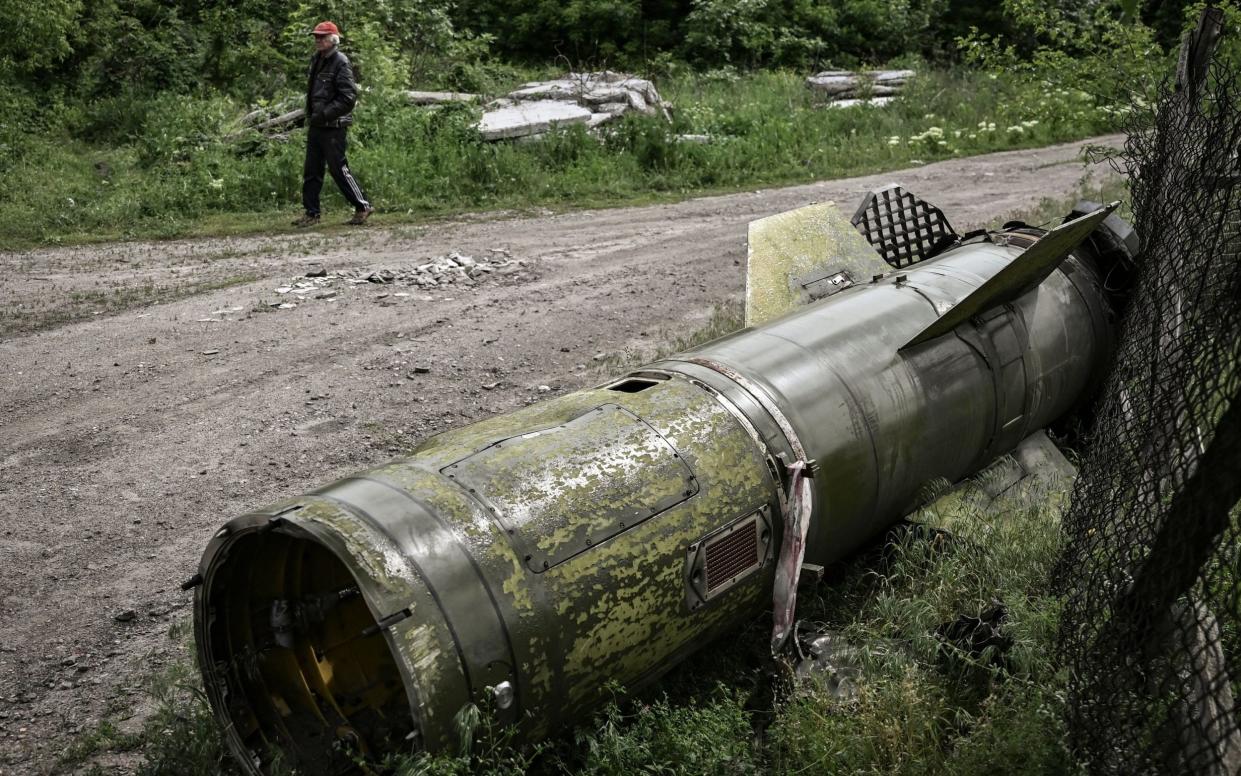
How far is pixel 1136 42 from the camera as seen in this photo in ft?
32.1

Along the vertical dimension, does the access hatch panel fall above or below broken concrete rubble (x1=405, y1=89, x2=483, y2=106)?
below

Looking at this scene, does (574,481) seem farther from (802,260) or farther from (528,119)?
(528,119)

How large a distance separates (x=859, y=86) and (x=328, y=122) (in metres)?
10.1

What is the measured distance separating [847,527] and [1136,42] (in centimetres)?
712

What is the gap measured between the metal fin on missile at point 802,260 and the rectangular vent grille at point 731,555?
203cm

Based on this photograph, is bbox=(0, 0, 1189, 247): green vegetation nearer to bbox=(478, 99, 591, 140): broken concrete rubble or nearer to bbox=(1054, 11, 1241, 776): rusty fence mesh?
bbox=(478, 99, 591, 140): broken concrete rubble

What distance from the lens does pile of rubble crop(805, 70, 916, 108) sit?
59.3 ft

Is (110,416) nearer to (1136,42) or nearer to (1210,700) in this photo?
(1210,700)

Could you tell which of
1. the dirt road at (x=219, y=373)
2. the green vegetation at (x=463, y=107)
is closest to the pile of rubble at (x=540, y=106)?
the green vegetation at (x=463, y=107)

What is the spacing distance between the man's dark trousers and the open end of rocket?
836cm

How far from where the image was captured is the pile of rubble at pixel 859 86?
18.1 meters

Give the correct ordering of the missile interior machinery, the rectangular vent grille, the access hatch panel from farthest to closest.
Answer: the rectangular vent grille < the access hatch panel < the missile interior machinery

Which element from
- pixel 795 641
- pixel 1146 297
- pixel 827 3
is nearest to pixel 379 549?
pixel 795 641

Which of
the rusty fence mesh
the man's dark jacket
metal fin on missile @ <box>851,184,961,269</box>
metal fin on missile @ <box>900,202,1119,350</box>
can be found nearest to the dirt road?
the man's dark jacket
